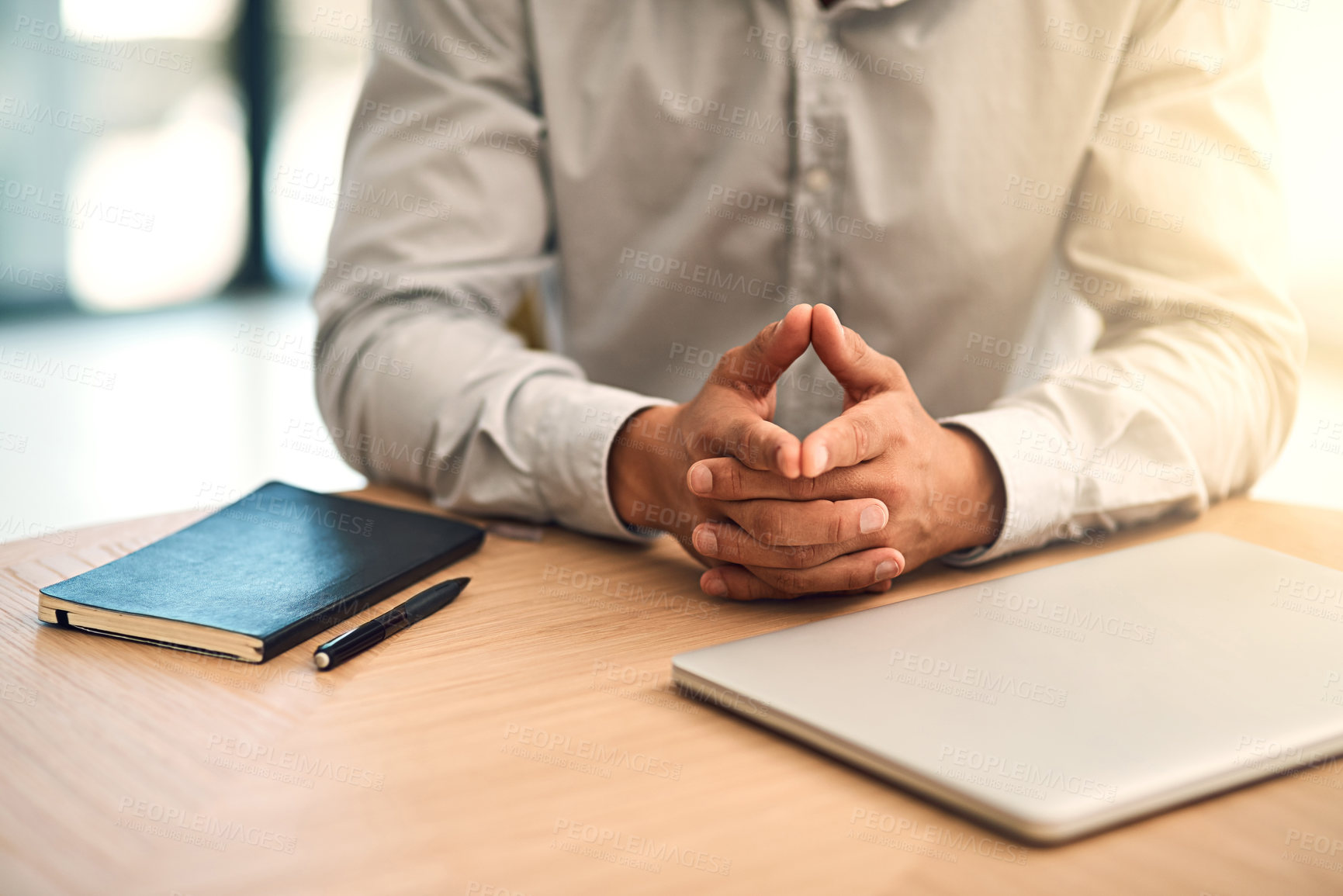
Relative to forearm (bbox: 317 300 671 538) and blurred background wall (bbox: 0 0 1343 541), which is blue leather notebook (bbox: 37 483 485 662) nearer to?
forearm (bbox: 317 300 671 538)

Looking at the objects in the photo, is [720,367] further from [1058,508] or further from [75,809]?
[75,809]

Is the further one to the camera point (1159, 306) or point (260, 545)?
point (1159, 306)

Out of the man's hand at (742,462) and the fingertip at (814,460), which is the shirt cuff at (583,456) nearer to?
the man's hand at (742,462)

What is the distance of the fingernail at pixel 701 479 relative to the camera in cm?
83

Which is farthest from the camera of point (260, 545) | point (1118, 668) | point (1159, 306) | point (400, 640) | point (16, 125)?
point (16, 125)

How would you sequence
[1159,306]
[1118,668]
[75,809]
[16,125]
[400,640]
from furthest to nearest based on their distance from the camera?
[16,125], [1159,306], [400,640], [1118,668], [75,809]

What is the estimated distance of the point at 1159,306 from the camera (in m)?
1.18

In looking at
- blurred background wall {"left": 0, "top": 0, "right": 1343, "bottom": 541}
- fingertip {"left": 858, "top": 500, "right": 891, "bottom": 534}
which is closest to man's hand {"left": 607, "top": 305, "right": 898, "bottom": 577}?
fingertip {"left": 858, "top": 500, "right": 891, "bottom": 534}

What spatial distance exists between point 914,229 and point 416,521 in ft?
2.35

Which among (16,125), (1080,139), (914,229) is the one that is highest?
(1080,139)

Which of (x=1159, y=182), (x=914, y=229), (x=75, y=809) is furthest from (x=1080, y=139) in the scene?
(x=75, y=809)

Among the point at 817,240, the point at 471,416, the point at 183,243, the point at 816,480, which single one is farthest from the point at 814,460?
the point at 183,243

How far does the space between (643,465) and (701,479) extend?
0.14 m

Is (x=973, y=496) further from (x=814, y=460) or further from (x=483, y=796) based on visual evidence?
(x=483, y=796)
